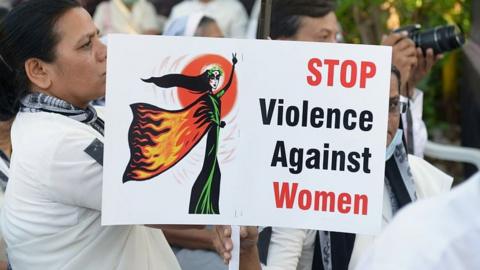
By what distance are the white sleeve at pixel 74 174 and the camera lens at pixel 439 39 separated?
187 cm

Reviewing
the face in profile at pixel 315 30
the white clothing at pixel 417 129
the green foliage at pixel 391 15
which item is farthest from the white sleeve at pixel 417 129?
the green foliage at pixel 391 15

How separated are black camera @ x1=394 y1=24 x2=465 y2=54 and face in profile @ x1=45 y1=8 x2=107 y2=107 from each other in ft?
5.42

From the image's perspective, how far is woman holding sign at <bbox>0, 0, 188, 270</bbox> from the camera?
2.39 m

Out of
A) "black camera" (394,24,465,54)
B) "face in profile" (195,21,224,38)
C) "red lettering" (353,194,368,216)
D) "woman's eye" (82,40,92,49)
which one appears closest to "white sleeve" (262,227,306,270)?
"red lettering" (353,194,368,216)

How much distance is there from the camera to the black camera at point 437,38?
12.6 ft

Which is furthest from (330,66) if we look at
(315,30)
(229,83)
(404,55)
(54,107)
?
(315,30)

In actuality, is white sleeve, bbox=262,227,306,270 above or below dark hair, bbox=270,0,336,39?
below

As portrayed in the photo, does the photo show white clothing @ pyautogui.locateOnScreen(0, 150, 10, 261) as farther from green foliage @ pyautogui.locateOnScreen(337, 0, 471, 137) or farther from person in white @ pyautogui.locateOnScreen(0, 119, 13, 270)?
green foliage @ pyautogui.locateOnScreen(337, 0, 471, 137)

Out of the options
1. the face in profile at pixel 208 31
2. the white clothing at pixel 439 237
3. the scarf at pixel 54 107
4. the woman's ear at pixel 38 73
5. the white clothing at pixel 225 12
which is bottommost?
the white clothing at pixel 439 237

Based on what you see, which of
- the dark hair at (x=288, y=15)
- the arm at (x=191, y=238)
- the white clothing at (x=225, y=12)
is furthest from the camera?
the white clothing at (x=225, y=12)

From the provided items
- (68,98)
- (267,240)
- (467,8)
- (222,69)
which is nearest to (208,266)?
(267,240)

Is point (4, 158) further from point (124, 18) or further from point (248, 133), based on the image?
point (124, 18)

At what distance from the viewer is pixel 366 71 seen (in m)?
2.23

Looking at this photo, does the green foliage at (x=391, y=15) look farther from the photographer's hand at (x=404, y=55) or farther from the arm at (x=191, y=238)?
the arm at (x=191, y=238)
